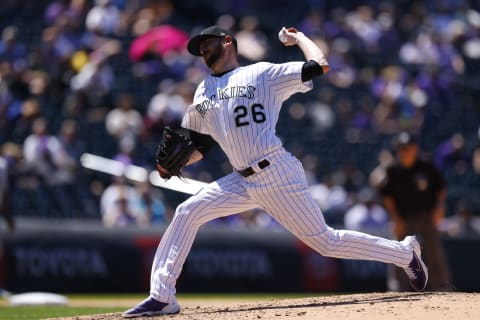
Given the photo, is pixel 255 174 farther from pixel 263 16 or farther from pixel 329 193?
pixel 263 16

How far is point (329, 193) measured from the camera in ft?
49.3

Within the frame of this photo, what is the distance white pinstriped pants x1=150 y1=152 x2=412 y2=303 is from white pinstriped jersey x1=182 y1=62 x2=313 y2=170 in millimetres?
147

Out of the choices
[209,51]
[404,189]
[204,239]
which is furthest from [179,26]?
[209,51]

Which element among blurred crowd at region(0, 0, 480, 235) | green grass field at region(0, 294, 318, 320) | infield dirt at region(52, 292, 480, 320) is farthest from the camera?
blurred crowd at region(0, 0, 480, 235)

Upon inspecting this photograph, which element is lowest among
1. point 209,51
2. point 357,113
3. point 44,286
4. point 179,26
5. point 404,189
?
point 44,286

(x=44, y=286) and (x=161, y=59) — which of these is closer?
(x=44, y=286)

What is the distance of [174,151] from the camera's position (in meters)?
7.13

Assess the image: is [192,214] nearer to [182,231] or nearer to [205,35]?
[182,231]

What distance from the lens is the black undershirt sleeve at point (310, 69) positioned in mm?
6816

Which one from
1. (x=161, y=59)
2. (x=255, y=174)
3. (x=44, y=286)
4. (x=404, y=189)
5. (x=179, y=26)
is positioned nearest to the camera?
(x=255, y=174)

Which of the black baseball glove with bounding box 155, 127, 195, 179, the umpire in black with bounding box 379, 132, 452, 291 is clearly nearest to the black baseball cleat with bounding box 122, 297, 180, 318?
the black baseball glove with bounding box 155, 127, 195, 179

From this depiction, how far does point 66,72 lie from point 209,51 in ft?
28.4

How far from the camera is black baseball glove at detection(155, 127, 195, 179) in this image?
7.13m

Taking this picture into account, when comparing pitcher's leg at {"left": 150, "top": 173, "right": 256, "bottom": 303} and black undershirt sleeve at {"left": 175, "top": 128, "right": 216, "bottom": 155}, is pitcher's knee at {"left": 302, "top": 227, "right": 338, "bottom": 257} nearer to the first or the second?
pitcher's leg at {"left": 150, "top": 173, "right": 256, "bottom": 303}
